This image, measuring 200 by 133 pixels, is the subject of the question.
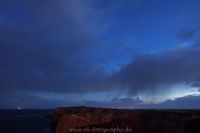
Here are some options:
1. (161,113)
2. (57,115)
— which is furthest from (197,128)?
(57,115)

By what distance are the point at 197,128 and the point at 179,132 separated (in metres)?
0.83

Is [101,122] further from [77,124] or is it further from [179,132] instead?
[179,132]

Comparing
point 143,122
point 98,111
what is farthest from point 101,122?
point 143,122

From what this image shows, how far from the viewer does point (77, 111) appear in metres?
19.8

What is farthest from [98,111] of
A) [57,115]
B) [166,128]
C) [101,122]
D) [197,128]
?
[197,128]

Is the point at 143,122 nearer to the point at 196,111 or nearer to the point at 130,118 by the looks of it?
the point at 130,118

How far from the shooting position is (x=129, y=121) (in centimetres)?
1931

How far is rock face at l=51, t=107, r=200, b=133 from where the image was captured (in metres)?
19.2

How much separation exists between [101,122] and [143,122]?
1.91m

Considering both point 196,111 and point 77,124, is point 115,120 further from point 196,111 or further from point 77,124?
point 196,111

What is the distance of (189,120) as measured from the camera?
1928cm

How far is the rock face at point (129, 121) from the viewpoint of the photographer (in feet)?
63.1

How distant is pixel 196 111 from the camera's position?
19.9 m

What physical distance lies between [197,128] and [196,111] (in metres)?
0.95
